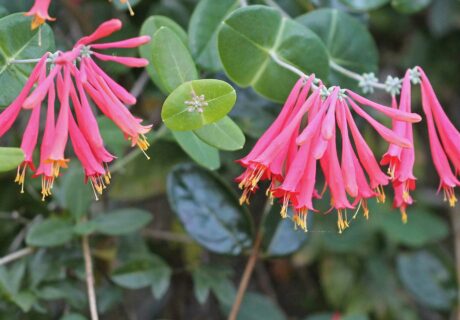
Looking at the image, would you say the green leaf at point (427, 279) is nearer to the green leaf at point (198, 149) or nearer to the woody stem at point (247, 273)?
the woody stem at point (247, 273)

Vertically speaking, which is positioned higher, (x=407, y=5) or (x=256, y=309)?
(x=407, y=5)

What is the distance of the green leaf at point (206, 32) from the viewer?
125 centimetres

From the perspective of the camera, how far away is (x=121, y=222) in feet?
4.63

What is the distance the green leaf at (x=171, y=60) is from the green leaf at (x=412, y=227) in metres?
0.88

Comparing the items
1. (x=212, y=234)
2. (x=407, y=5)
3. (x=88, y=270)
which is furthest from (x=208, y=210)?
(x=407, y=5)

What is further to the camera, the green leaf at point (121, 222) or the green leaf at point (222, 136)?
the green leaf at point (121, 222)

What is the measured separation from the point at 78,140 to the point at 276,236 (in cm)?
60

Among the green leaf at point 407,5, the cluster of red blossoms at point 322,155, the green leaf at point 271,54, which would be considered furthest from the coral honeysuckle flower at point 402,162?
the green leaf at point 407,5

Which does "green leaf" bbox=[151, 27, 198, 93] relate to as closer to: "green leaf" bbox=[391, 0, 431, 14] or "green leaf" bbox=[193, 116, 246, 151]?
"green leaf" bbox=[193, 116, 246, 151]

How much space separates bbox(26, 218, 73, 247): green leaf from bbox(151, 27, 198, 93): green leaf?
16.7 inches

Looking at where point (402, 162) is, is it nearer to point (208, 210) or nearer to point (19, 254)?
point (208, 210)

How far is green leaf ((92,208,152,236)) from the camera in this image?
139 cm

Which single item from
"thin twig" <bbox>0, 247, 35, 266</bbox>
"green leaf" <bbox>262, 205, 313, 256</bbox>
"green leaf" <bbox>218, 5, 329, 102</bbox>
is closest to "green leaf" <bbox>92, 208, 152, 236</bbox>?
"thin twig" <bbox>0, 247, 35, 266</bbox>

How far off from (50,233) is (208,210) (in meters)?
0.30
